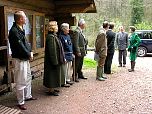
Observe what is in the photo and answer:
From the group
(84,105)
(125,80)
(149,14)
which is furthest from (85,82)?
(149,14)

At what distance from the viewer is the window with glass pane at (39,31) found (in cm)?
950

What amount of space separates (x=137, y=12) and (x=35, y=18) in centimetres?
2086

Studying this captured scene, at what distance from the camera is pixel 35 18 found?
915cm

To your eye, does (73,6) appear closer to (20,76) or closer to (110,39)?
(110,39)

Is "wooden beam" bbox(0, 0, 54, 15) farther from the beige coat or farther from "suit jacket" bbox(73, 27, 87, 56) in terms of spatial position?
the beige coat

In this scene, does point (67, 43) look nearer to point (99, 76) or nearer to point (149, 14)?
point (99, 76)

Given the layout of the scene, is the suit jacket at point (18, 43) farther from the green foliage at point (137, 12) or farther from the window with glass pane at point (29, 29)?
the green foliage at point (137, 12)

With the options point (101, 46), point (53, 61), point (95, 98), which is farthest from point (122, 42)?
point (53, 61)

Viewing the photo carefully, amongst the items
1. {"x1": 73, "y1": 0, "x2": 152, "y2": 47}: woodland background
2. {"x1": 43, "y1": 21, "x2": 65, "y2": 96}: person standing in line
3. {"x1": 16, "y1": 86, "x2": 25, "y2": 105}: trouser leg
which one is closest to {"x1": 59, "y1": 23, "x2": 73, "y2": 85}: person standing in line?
{"x1": 43, "y1": 21, "x2": 65, "y2": 96}: person standing in line

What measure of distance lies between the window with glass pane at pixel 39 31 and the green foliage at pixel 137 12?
19824 mm

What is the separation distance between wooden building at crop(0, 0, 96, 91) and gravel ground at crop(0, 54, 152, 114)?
0.73 meters

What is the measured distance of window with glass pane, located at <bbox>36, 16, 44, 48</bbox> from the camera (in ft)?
31.2

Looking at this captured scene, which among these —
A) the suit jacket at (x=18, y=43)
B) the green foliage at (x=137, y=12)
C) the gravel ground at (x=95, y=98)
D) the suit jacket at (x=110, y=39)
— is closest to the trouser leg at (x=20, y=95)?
the gravel ground at (x=95, y=98)

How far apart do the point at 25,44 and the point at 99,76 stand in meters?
4.06
